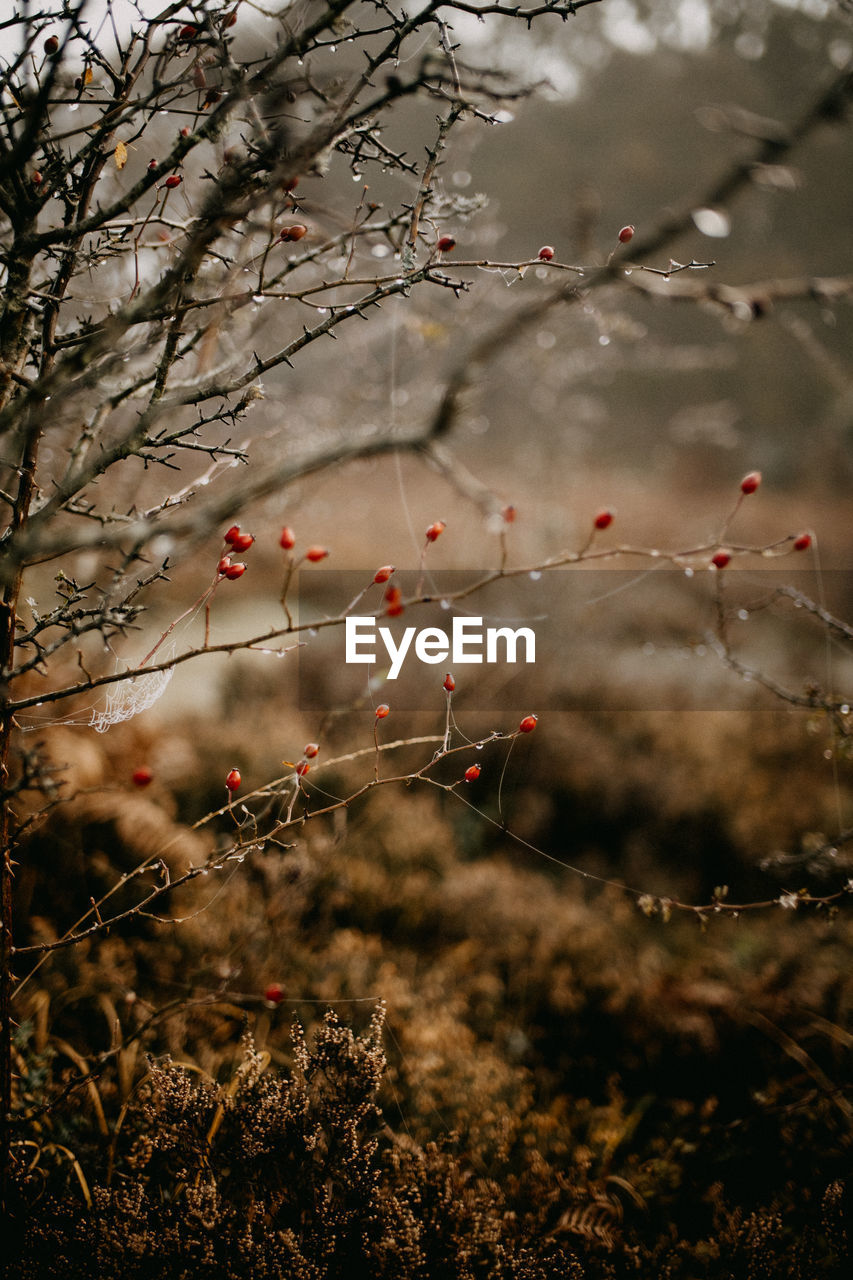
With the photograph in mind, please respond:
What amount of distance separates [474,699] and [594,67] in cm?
2234

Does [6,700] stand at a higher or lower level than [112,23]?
lower

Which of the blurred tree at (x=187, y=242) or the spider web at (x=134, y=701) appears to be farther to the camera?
the spider web at (x=134, y=701)

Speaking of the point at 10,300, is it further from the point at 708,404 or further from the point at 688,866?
the point at 708,404

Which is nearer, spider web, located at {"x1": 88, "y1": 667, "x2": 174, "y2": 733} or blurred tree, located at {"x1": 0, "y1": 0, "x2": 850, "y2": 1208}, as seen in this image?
A: blurred tree, located at {"x1": 0, "y1": 0, "x2": 850, "y2": 1208}

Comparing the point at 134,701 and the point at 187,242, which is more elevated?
the point at 187,242

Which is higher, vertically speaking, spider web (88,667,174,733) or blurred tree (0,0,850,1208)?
blurred tree (0,0,850,1208)

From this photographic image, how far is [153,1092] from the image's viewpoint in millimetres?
1913

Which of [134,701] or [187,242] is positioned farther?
[134,701]

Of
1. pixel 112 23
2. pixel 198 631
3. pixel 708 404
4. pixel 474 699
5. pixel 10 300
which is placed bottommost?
pixel 474 699

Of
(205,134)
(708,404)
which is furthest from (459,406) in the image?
(708,404)

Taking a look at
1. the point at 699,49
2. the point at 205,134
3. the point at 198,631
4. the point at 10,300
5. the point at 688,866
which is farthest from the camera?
the point at 699,49

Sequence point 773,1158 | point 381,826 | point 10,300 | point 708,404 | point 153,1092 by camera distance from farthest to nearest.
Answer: point 708,404 → point 381,826 → point 773,1158 → point 153,1092 → point 10,300

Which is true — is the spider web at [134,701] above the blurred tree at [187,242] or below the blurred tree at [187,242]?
below

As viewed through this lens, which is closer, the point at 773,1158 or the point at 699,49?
the point at 773,1158
